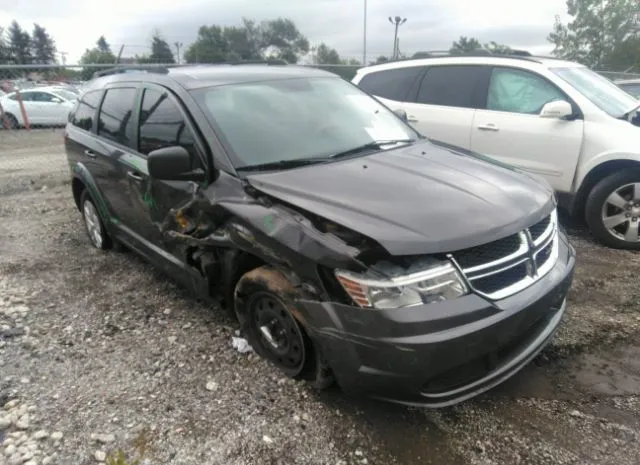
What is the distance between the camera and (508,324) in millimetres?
2365

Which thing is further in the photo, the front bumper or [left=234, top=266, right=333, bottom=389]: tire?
[left=234, top=266, right=333, bottom=389]: tire

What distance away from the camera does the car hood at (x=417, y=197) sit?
2324 mm

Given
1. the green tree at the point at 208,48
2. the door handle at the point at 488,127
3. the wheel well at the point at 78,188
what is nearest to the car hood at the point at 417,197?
the door handle at the point at 488,127

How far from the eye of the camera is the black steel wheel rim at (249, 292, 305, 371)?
8.93 feet

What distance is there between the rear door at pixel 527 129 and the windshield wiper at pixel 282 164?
2.93m

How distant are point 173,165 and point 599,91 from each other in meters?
4.50

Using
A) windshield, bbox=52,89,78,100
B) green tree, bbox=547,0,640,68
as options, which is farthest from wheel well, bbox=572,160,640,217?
green tree, bbox=547,0,640,68

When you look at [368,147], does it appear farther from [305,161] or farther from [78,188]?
[78,188]

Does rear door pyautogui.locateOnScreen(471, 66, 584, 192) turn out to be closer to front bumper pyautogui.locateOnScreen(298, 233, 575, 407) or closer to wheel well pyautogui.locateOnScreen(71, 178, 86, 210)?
front bumper pyautogui.locateOnScreen(298, 233, 575, 407)

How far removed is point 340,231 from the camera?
2.39m

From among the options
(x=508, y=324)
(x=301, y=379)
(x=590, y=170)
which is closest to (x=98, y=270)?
(x=301, y=379)

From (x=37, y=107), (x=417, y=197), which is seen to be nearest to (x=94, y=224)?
(x=417, y=197)

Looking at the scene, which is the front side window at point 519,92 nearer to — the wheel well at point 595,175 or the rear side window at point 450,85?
the rear side window at point 450,85

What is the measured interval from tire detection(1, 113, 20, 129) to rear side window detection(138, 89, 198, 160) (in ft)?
50.5
